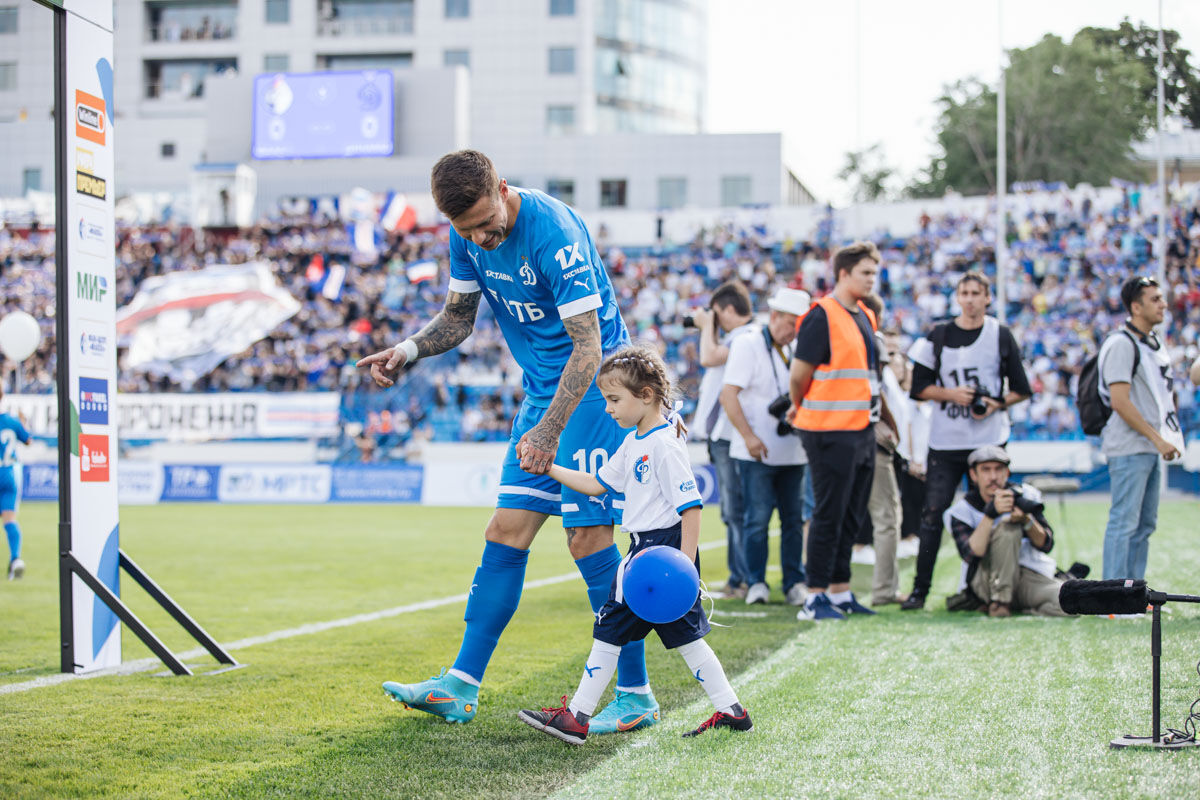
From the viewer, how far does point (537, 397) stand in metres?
4.29

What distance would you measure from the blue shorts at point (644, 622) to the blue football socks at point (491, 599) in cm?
46

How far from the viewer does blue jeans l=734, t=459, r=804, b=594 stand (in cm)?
759

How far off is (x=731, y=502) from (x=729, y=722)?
4328 mm

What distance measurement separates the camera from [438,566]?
432 inches

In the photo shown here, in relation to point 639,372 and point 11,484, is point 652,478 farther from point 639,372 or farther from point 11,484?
point 11,484

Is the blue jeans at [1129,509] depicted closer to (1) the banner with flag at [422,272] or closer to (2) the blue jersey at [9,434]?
(2) the blue jersey at [9,434]

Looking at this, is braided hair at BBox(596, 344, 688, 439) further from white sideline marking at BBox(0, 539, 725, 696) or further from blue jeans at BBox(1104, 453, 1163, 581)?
blue jeans at BBox(1104, 453, 1163, 581)

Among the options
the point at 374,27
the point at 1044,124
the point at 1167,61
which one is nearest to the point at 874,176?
the point at 1044,124

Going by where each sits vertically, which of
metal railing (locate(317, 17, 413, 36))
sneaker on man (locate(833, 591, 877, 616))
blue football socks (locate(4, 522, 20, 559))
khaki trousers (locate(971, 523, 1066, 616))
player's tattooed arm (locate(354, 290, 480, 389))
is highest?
metal railing (locate(317, 17, 413, 36))

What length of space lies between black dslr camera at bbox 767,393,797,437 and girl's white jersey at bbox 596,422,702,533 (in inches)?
141

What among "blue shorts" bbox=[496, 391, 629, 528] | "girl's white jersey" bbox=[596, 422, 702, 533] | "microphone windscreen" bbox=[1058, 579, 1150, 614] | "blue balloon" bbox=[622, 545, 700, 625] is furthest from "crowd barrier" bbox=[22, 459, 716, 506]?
"microphone windscreen" bbox=[1058, 579, 1150, 614]

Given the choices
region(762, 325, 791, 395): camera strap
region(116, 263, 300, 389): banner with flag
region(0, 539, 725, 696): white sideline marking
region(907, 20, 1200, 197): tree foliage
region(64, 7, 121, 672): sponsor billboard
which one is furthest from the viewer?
region(907, 20, 1200, 197): tree foliage

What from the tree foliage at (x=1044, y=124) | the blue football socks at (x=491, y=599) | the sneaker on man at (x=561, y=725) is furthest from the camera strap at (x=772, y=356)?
the tree foliage at (x=1044, y=124)

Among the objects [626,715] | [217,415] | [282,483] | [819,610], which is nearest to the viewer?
[626,715]
